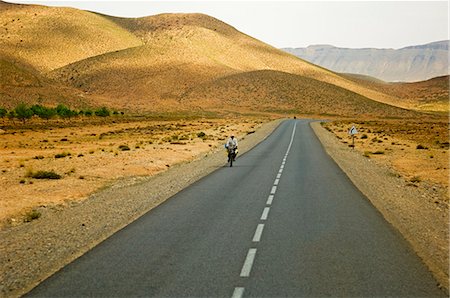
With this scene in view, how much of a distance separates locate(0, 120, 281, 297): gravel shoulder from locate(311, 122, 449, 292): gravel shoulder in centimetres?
625

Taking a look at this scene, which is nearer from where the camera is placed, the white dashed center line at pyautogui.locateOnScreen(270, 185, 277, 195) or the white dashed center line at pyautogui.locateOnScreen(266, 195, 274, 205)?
the white dashed center line at pyautogui.locateOnScreen(266, 195, 274, 205)

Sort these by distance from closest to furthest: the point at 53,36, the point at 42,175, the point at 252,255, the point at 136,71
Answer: the point at 252,255 < the point at 42,175 < the point at 136,71 < the point at 53,36

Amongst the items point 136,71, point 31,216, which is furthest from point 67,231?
point 136,71

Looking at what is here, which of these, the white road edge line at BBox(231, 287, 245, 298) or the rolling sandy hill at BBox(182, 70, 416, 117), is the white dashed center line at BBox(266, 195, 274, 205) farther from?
the rolling sandy hill at BBox(182, 70, 416, 117)

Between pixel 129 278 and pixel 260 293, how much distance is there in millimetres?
2067

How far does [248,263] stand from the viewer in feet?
25.9

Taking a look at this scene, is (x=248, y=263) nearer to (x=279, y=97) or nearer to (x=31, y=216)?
(x=31, y=216)

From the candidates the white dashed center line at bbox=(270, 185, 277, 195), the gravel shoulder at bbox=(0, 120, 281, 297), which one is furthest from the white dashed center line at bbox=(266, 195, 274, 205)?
the gravel shoulder at bbox=(0, 120, 281, 297)

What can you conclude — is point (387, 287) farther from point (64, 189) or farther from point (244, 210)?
point (64, 189)

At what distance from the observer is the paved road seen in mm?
6801

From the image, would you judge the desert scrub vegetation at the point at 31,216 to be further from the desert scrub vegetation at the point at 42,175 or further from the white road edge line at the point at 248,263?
the desert scrub vegetation at the point at 42,175

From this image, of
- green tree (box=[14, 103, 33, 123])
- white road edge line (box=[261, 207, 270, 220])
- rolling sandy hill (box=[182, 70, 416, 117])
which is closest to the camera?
white road edge line (box=[261, 207, 270, 220])

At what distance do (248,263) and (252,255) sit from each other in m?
0.48

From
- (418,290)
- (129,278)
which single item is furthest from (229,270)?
(418,290)
